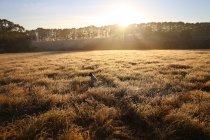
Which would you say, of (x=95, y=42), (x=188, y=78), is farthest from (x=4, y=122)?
(x=95, y=42)

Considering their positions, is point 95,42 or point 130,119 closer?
point 130,119

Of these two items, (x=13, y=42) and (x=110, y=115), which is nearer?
(x=110, y=115)

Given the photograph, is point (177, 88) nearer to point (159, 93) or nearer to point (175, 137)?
point (159, 93)

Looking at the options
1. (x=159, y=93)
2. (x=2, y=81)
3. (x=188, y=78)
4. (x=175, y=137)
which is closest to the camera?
(x=175, y=137)

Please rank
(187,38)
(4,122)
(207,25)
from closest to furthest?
(4,122)
(187,38)
(207,25)

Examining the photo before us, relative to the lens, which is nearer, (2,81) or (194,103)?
(194,103)

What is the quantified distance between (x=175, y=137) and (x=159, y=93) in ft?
13.5

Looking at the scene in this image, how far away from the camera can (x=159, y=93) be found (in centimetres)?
1066

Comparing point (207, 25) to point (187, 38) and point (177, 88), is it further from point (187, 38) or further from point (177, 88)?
point (177, 88)

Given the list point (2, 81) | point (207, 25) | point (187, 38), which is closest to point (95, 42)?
point (187, 38)

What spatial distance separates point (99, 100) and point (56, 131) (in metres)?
3.23

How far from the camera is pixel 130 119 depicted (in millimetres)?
8102

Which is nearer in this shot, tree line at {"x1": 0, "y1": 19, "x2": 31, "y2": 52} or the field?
the field

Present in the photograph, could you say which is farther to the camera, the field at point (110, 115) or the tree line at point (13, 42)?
the tree line at point (13, 42)
